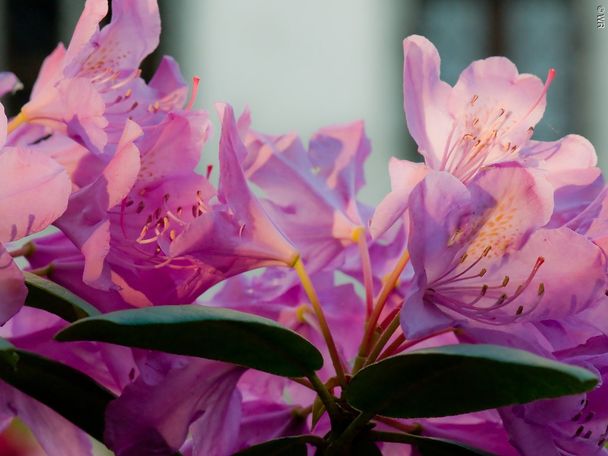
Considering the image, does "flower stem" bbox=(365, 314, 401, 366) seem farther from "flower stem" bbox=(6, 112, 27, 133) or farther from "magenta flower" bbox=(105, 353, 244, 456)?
"flower stem" bbox=(6, 112, 27, 133)

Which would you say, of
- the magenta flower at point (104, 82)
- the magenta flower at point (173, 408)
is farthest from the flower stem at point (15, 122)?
the magenta flower at point (173, 408)

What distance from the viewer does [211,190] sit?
443 millimetres

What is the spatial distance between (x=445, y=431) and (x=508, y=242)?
74mm

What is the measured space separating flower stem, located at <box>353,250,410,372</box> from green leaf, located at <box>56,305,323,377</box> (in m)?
0.04

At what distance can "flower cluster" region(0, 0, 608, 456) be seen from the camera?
0.39 metres

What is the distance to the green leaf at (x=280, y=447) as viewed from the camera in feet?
1.34

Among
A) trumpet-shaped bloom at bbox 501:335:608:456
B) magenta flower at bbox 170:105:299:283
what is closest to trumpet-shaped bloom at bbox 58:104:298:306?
magenta flower at bbox 170:105:299:283

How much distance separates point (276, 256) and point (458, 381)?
114 mm

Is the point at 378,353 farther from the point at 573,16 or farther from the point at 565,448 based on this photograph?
the point at 573,16

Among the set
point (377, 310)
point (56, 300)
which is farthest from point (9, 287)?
point (377, 310)

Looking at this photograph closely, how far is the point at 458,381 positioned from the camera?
1.16 feet

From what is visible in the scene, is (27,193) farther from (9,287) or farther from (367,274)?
(367,274)

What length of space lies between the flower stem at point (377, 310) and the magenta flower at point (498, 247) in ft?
0.08

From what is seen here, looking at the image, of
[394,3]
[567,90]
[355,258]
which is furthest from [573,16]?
[355,258]
